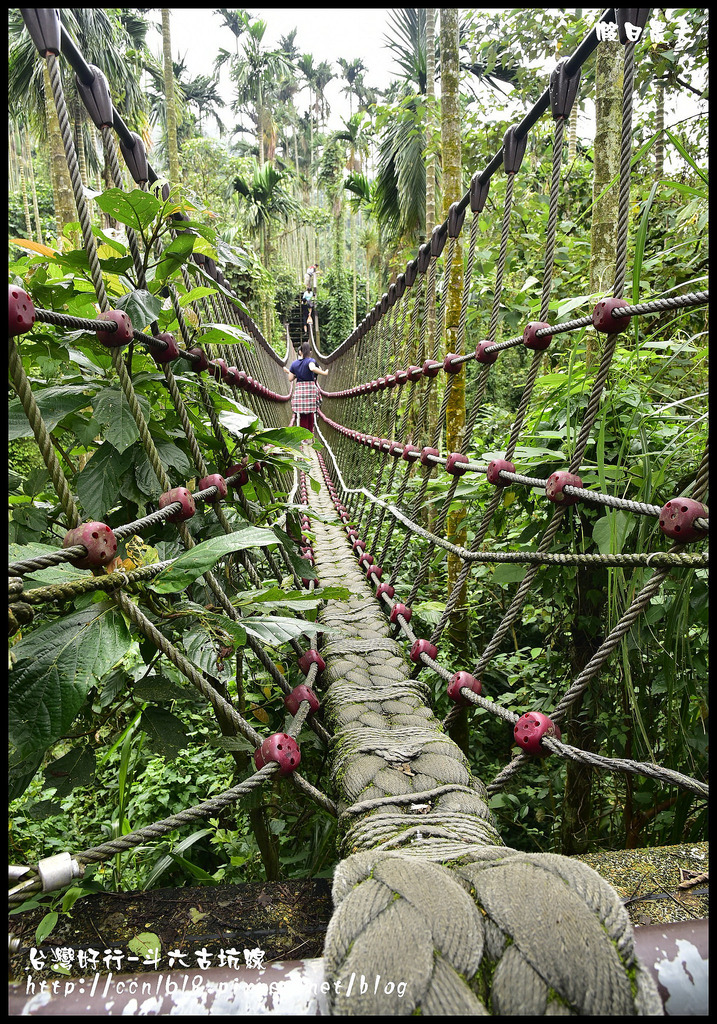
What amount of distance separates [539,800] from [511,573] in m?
1.04

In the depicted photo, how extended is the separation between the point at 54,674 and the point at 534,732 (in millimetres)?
627

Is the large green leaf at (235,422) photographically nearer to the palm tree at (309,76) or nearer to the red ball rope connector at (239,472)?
the red ball rope connector at (239,472)

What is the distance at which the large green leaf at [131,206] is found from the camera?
839 mm

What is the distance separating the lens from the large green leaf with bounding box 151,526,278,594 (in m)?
0.68

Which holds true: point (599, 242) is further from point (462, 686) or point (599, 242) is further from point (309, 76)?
point (309, 76)

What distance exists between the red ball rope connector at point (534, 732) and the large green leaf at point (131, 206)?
0.96 m

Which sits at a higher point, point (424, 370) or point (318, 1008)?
point (424, 370)

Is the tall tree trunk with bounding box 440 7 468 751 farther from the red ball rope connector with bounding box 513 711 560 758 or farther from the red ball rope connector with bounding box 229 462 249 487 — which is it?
the red ball rope connector with bounding box 513 711 560 758

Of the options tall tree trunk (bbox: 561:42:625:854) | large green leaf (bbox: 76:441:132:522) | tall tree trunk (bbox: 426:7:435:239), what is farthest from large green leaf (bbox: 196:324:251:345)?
tall tree trunk (bbox: 426:7:435:239)

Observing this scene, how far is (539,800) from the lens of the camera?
182cm

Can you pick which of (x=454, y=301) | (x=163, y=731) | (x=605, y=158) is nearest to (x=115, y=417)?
(x=163, y=731)

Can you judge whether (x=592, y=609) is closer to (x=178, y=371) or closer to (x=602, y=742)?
(x=602, y=742)

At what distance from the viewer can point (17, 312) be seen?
1.87 feet

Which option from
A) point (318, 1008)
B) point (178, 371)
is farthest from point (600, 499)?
point (178, 371)
